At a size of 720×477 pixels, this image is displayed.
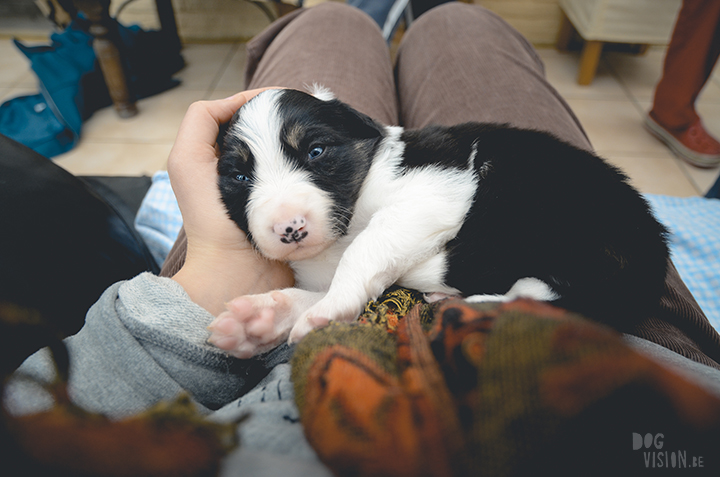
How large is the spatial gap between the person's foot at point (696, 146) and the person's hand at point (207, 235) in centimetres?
322

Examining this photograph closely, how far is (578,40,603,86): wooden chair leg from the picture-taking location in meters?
3.58

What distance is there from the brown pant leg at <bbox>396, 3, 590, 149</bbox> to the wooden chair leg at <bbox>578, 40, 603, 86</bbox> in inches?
82.2

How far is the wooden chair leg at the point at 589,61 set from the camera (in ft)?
11.7

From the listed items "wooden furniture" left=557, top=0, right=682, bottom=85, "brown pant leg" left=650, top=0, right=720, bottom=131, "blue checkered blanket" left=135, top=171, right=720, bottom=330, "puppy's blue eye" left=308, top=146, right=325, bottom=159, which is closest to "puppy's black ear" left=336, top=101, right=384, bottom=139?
"puppy's blue eye" left=308, top=146, right=325, bottom=159

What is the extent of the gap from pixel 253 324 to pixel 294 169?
1.24ft

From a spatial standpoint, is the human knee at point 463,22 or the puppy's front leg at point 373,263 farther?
the human knee at point 463,22

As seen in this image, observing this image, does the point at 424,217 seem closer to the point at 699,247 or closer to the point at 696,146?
the point at 699,247

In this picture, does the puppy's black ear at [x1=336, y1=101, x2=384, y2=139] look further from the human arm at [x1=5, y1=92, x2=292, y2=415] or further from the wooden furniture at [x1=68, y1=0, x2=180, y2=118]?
the wooden furniture at [x1=68, y1=0, x2=180, y2=118]

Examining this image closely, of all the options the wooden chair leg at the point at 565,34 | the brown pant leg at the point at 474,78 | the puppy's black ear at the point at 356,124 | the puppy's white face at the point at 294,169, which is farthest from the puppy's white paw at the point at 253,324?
the wooden chair leg at the point at 565,34

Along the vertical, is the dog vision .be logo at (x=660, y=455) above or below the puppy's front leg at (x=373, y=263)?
above

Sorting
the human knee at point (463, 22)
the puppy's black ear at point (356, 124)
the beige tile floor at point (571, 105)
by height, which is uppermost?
the human knee at point (463, 22)

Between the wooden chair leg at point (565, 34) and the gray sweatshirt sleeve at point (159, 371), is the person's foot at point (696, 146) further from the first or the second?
the gray sweatshirt sleeve at point (159, 371)

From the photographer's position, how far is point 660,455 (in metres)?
0.40

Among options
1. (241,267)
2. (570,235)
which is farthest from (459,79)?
(241,267)
